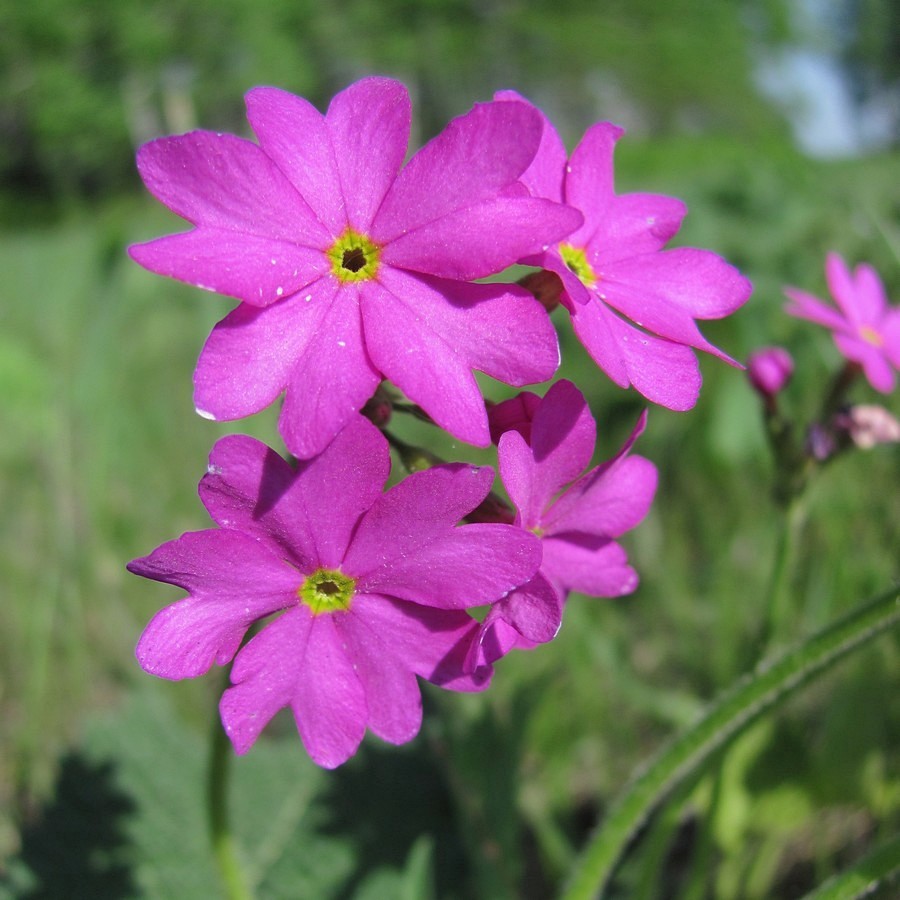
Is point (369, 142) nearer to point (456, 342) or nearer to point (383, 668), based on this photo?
point (456, 342)

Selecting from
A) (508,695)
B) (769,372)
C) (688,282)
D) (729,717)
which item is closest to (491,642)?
(729,717)

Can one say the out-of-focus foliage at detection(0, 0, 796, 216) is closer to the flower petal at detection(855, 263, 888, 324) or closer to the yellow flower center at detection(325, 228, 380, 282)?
the flower petal at detection(855, 263, 888, 324)

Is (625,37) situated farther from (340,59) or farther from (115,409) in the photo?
(115,409)

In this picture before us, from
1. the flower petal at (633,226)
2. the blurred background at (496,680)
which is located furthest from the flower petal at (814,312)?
the flower petal at (633,226)

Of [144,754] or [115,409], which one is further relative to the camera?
[115,409]

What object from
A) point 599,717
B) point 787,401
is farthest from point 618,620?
point 787,401

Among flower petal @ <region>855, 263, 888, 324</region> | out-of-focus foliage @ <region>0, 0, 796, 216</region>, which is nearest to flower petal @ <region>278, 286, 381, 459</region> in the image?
flower petal @ <region>855, 263, 888, 324</region>
